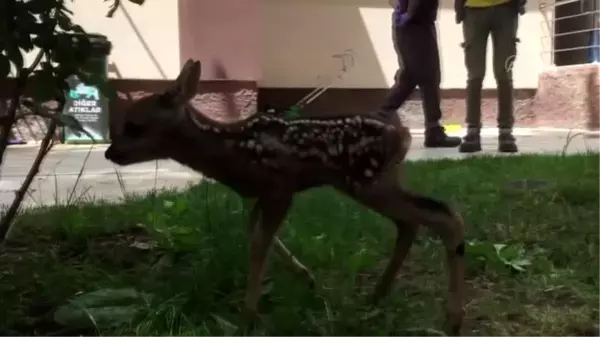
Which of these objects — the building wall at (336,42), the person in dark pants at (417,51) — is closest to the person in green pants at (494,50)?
the person in dark pants at (417,51)

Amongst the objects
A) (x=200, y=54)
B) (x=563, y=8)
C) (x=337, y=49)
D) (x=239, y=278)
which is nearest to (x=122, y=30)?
(x=200, y=54)

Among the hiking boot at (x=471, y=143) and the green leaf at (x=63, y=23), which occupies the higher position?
the green leaf at (x=63, y=23)

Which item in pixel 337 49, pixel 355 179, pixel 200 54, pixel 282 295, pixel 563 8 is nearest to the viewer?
pixel 355 179

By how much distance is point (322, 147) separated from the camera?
1.70 m

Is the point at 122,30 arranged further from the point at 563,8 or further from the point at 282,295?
the point at 282,295

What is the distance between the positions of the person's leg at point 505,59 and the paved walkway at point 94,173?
0.52 feet

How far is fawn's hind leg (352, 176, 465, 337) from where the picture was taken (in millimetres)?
1684

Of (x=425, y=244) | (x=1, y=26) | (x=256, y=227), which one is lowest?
(x=425, y=244)

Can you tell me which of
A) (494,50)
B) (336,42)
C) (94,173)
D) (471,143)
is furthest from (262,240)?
(336,42)

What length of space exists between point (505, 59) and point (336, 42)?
3.53m

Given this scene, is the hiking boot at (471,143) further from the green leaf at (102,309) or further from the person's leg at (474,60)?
the green leaf at (102,309)

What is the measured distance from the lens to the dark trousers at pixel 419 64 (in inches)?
228

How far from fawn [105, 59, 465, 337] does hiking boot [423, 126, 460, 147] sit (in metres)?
4.36

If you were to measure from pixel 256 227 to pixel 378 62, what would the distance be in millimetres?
7352
